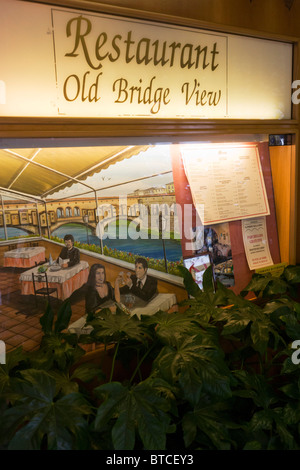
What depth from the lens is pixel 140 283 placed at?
1487 mm

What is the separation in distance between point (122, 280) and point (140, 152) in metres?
0.55

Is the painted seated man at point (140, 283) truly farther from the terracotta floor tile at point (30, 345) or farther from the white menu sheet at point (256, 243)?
the white menu sheet at point (256, 243)

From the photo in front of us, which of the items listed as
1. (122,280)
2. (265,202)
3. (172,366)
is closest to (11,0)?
(122,280)

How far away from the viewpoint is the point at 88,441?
0.85m

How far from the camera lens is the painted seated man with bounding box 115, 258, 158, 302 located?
1462 millimetres

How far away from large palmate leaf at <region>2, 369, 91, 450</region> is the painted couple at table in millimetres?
501

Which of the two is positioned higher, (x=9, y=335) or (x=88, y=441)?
(x=9, y=335)

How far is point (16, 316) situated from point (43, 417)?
1.68 feet

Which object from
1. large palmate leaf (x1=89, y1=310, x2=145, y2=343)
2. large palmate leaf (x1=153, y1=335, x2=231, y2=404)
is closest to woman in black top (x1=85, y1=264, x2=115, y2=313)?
large palmate leaf (x1=89, y1=310, x2=145, y2=343)

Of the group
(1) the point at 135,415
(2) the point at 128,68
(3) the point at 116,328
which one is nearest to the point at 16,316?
(3) the point at 116,328

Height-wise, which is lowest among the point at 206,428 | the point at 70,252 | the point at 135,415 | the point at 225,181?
the point at 206,428

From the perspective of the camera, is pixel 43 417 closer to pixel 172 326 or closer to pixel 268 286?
pixel 172 326
